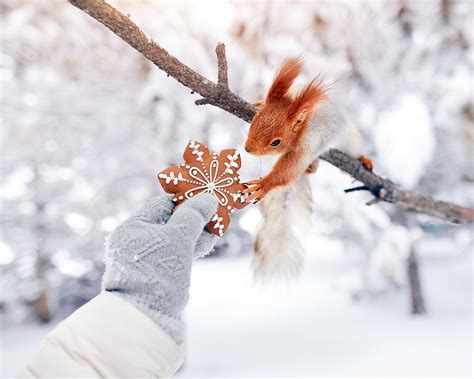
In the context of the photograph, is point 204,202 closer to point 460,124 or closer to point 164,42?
point 164,42

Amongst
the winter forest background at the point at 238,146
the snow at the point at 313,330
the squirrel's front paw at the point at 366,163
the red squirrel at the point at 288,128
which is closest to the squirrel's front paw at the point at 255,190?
the red squirrel at the point at 288,128

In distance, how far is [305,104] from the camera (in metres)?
0.43

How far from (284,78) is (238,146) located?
684mm

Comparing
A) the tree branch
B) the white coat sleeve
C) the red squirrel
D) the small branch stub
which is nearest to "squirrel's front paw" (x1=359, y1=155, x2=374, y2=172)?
the tree branch

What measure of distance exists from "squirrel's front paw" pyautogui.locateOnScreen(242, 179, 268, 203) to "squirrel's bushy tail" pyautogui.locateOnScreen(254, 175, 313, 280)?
14cm

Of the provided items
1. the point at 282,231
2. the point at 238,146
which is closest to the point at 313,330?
the point at 238,146

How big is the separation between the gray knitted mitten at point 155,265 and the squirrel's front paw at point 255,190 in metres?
0.08

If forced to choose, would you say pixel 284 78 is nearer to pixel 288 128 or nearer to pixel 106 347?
pixel 288 128

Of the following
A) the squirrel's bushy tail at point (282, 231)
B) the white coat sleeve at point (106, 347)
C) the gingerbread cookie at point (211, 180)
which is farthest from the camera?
the squirrel's bushy tail at point (282, 231)

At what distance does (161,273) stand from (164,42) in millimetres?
838

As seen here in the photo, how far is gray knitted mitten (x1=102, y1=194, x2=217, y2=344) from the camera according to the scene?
1.09 feet

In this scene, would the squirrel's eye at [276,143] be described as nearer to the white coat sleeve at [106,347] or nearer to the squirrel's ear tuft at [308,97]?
the squirrel's ear tuft at [308,97]

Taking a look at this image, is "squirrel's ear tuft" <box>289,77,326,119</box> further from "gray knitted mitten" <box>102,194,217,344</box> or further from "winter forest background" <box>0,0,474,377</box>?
"winter forest background" <box>0,0,474,377</box>

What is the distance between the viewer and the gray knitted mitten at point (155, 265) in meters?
0.33
